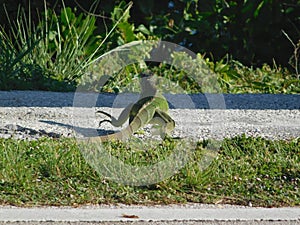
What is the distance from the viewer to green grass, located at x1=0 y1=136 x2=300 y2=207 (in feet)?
15.1

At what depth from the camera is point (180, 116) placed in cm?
699

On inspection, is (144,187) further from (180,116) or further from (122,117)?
(180,116)

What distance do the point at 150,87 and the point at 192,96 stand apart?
2.36 m

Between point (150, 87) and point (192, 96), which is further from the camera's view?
point (192, 96)

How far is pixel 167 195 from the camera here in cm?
466

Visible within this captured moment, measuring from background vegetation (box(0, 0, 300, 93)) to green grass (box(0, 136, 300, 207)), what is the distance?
12.2 feet

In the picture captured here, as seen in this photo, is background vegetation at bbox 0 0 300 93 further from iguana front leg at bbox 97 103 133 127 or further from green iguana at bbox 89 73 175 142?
green iguana at bbox 89 73 175 142

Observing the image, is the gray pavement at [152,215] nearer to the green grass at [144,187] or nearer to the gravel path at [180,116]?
the green grass at [144,187]

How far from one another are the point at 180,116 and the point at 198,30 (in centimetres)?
401

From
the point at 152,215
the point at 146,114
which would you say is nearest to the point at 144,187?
the point at 152,215

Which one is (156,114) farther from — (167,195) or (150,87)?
(167,195)

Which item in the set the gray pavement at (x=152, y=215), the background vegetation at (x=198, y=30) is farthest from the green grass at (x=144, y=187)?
the background vegetation at (x=198, y=30)

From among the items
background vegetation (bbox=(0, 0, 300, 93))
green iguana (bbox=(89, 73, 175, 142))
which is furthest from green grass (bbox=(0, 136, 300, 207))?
background vegetation (bbox=(0, 0, 300, 93))

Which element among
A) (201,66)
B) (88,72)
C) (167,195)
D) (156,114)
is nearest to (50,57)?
(88,72)
